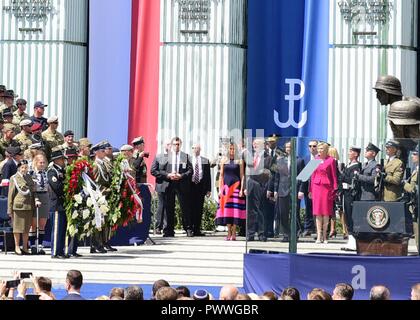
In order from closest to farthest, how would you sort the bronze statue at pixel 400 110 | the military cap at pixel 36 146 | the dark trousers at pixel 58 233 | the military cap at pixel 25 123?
1. the bronze statue at pixel 400 110
2. the dark trousers at pixel 58 233
3. the military cap at pixel 36 146
4. the military cap at pixel 25 123

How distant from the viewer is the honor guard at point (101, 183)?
20.6m

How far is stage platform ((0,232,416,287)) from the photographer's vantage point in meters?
16.8

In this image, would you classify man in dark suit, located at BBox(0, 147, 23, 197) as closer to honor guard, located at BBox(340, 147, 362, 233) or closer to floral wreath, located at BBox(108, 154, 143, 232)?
floral wreath, located at BBox(108, 154, 143, 232)

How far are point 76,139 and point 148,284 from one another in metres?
8.96

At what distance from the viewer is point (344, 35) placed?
25.5 metres

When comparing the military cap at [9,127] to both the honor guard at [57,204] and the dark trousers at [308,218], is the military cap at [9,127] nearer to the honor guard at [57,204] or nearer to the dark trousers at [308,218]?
the honor guard at [57,204]

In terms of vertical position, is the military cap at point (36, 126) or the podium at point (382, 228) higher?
the military cap at point (36, 126)

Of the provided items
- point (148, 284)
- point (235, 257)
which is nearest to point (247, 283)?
point (148, 284)

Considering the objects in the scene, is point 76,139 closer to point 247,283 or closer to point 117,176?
point 117,176

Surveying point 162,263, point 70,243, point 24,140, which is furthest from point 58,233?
point 24,140

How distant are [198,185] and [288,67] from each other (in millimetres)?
2887

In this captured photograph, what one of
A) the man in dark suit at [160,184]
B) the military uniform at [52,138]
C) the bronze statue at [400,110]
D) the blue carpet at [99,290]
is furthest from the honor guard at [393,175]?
the man in dark suit at [160,184]

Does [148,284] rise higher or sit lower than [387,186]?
lower

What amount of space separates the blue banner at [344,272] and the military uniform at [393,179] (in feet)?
2.56
